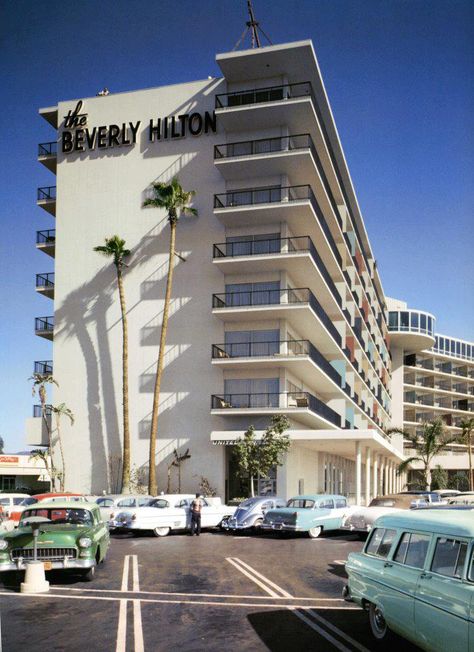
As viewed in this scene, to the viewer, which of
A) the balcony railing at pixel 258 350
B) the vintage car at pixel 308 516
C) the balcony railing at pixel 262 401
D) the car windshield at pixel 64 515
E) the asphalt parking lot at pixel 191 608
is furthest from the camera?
the balcony railing at pixel 258 350

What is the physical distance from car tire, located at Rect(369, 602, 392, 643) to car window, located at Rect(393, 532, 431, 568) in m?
0.87

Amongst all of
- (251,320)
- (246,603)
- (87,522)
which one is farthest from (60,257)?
(246,603)

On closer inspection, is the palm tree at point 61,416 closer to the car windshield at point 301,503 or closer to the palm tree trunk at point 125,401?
the palm tree trunk at point 125,401

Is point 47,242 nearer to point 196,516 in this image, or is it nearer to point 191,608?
point 196,516

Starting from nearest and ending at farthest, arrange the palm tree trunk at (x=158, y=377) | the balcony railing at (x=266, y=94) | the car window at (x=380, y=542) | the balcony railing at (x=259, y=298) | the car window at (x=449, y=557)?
the car window at (x=449, y=557) → the car window at (x=380, y=542) → the palm tree trunk at (x=158, y=377) → the balcony railing at (x=259, y=298) → the balcony railing at (x=266, y=94)

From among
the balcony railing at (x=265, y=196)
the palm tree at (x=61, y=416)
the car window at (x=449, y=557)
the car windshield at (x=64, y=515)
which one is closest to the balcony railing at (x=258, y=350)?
the balcony railing at (x=265, y=196)

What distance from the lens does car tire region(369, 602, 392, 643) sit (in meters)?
9.49

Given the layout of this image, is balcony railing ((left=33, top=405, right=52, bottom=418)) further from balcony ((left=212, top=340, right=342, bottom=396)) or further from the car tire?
the car tire

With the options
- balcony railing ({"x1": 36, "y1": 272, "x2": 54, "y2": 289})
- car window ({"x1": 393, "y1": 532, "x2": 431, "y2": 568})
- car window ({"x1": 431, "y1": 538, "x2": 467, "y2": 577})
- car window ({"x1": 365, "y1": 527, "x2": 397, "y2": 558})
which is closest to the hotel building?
balcony railing ({"x1": 36, "y1": 272, "x2": 54, "y2": 289})

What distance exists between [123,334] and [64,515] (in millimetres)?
25385

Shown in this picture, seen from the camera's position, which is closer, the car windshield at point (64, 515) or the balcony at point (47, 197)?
the car windshield at point (64, 515)

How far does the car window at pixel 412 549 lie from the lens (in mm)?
8578

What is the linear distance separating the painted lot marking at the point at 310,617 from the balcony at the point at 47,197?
36.5 meters

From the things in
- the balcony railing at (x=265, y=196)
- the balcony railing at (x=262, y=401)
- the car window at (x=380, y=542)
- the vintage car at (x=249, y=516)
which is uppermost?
the balcony railing at (x=265, y=196)
